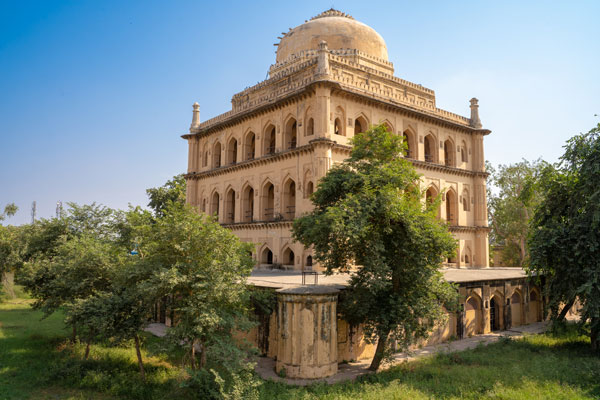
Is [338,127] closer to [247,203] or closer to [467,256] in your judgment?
[247,203]

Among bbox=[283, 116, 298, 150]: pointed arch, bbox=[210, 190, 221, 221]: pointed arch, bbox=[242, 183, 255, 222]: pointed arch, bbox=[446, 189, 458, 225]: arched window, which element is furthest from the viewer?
bbox=[210, 190, 221, 221]: pointed arch

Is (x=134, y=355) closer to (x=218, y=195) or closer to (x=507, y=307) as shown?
(x=218, y=195)

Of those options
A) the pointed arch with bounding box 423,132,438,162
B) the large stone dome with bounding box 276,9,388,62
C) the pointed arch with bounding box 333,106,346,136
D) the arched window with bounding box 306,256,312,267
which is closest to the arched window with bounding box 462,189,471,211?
the pointed arch with bounding box 423,132,438,162

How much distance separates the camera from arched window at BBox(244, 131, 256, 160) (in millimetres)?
24953

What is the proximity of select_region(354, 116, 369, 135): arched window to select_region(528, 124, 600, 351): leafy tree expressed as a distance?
921 centimetres

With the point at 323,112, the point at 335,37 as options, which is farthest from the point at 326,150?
the point at 335,37

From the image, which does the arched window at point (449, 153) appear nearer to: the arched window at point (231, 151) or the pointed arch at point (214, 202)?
the arched window at point (231, 151)

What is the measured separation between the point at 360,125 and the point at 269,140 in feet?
17.6

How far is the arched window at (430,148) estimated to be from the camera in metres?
24.7

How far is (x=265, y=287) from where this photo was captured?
13.2 m

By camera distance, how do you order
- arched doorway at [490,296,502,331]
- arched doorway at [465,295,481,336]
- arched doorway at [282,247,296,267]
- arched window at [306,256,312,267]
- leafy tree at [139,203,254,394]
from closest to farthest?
leafy tree at [139,203,254,394] < arched doorway at [465,295,481,336] < arched doorway at [490,296,502,331] < arched window at [306,256,312,267] < arched doorway at [282,247,296,267]

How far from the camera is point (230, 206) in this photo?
2603 cm

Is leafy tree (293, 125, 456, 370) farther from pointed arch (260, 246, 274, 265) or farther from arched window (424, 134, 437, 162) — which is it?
arched window (424, 134, 437, 162)

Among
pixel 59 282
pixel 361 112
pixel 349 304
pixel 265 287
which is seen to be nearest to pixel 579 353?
pixel 349 304
